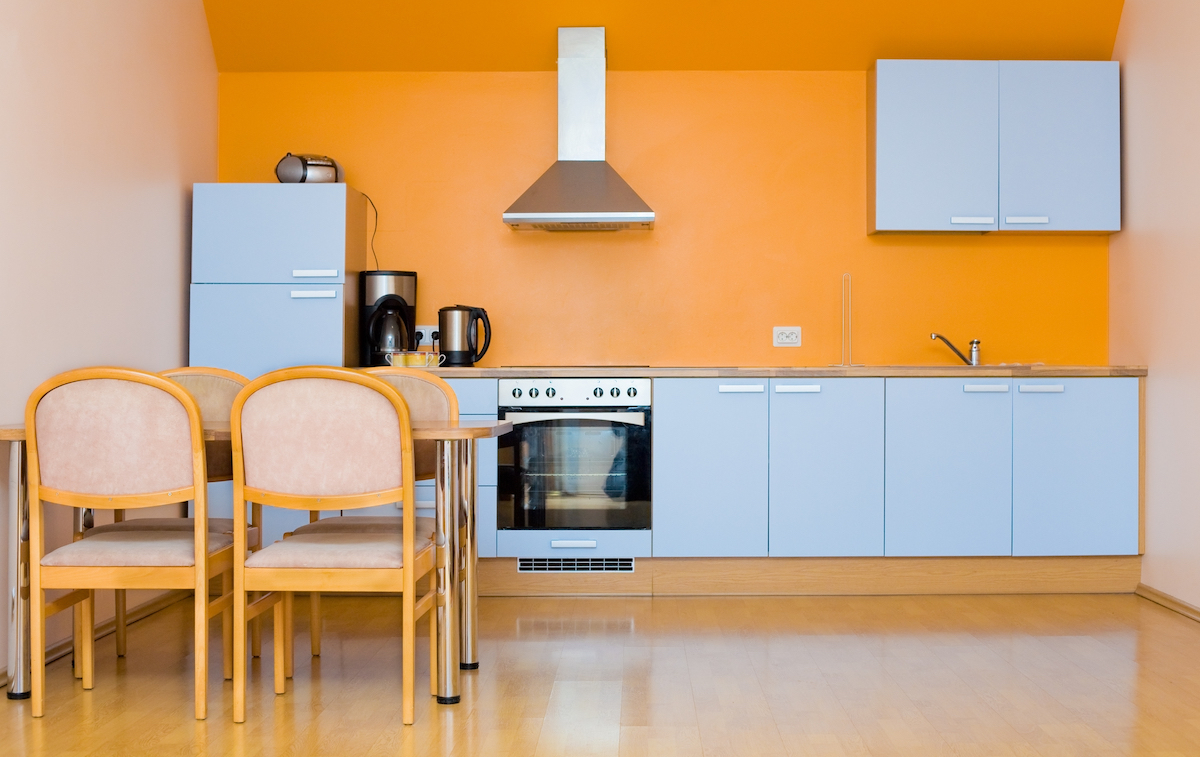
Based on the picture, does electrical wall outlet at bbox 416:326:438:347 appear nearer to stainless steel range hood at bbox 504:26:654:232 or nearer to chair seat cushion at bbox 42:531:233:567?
stainless steel range hood at bbox 504:26:654:232

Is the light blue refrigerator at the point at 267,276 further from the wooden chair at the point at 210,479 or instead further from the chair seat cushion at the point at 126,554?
the chair seat cushion at the point at 126,554

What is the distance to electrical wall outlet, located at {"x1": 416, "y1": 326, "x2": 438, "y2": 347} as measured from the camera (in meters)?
4.11

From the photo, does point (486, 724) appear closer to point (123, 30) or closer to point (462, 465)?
point (462, 465)

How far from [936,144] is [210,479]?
2.93m

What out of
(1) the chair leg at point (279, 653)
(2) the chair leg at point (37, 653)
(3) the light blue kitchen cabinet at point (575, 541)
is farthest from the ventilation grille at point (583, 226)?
(2) the chair leg at point (37, 653)

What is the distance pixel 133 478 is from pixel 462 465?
2.51 ft

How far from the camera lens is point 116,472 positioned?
89.7 inches

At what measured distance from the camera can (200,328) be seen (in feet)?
12.0

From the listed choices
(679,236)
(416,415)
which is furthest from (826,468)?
(416,415)

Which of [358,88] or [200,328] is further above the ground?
[358,88]

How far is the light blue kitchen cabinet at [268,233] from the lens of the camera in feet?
12.0

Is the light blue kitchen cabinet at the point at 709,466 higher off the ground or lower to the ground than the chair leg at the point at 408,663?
higher

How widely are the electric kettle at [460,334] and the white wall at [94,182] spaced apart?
97cm

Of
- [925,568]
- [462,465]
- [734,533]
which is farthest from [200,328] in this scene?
[925,568]
